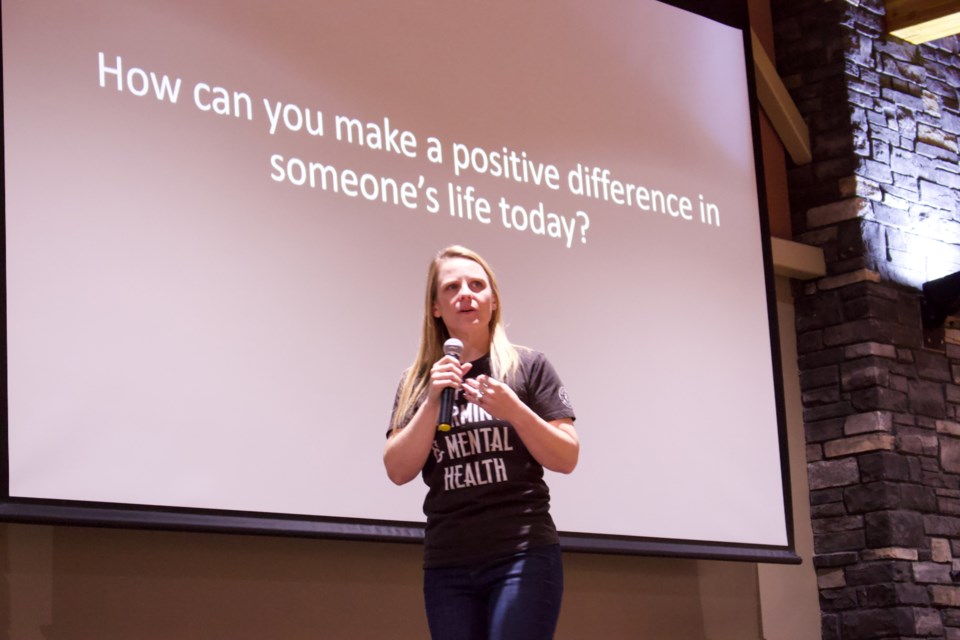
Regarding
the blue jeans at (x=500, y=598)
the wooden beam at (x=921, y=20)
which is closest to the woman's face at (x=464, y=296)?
the blue jeans at (x=500, y=598)

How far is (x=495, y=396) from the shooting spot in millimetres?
2156

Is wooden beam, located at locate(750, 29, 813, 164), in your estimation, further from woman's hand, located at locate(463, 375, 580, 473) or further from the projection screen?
woman's hand, located at locate(463, 375, 580, 473)

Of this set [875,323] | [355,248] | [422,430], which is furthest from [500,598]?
[875,323]

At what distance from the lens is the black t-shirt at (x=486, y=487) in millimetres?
2215

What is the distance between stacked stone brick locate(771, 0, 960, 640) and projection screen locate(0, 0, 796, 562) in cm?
56

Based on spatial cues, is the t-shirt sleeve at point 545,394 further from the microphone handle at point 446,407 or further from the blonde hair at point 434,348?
the microphone handle at point 446,407

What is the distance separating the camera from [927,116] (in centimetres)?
582

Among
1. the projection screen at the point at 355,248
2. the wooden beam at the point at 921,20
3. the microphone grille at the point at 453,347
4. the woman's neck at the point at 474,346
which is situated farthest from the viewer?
the wooden beam at the point at 921,20

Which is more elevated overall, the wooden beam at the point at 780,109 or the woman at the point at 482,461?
the wooden beam at the point at 780,109

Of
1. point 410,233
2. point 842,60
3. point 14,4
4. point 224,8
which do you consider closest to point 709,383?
point 410,233

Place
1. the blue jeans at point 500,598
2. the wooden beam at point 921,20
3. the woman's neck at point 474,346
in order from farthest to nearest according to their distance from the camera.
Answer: the wooden beam at point 921,20 → the woman's neck at point 474,346 → the blue jeans at point 500,598

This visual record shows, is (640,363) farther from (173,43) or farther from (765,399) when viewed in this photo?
(173,43)

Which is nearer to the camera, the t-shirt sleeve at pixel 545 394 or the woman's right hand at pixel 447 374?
the woman's right hand at pixel 447 374

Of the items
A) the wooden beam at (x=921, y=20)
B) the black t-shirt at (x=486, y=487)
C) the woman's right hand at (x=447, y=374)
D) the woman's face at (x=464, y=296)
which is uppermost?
the wooden beam at (x=921, y=20)
